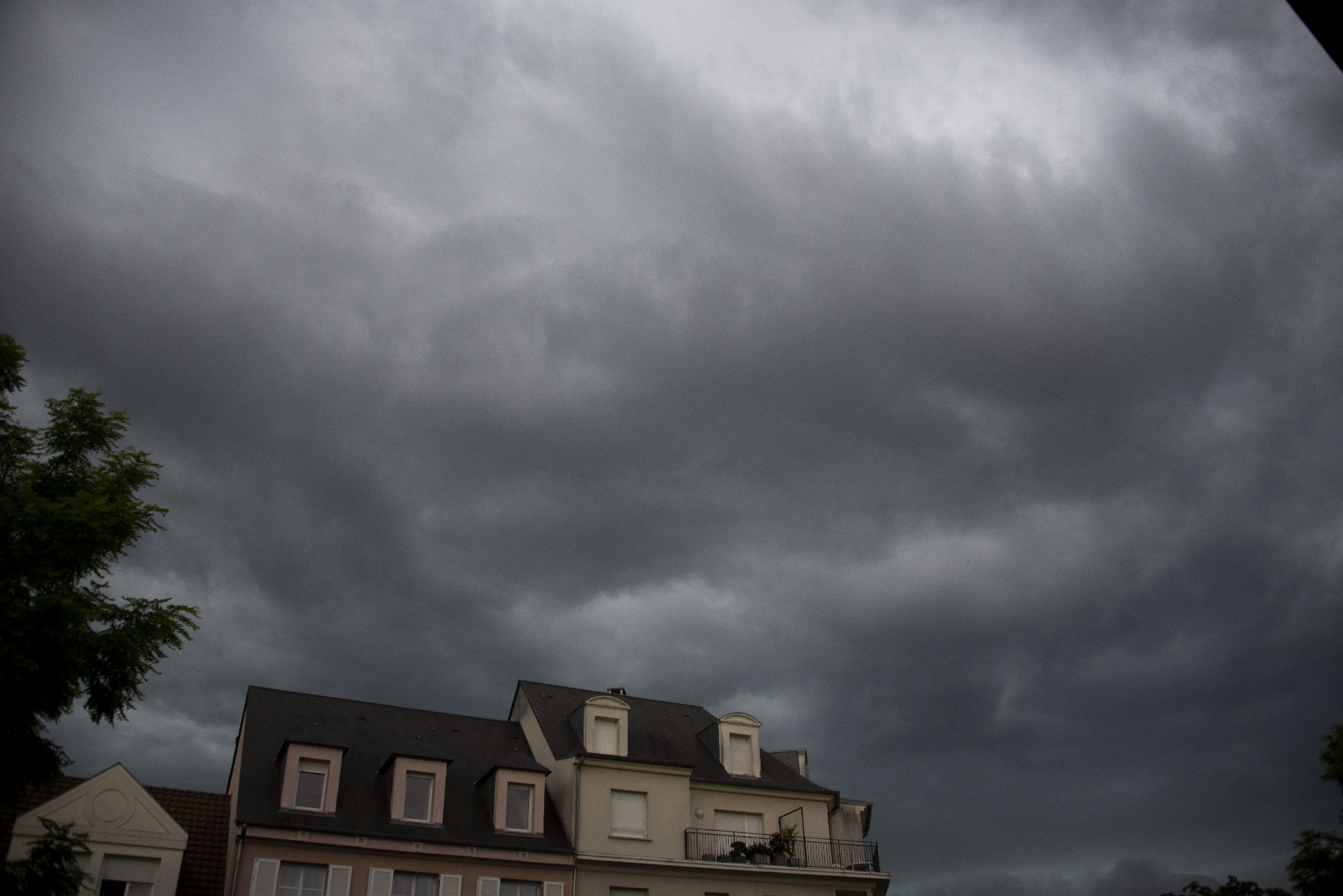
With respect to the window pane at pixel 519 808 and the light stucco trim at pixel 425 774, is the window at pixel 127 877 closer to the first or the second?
the light stucco trim at pixel 425 774

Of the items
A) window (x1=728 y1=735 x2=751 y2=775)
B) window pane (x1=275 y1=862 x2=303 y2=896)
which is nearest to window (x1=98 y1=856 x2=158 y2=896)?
window pane (x1=275 y1=862 x2=303 y2=896)

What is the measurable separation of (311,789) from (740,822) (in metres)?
17.8

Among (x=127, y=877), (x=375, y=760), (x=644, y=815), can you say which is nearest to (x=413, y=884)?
(x=375, y=760)

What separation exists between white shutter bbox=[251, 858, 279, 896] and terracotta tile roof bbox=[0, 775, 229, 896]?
2.12 m

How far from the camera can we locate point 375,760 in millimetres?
36656

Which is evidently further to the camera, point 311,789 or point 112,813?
point 311,789

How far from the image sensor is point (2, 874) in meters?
19.6

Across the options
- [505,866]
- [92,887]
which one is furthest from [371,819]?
[92,887]

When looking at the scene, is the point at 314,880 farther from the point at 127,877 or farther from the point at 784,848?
the point at 784,848

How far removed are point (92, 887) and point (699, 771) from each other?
22.6m

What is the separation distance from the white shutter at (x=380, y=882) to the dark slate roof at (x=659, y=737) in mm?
8634

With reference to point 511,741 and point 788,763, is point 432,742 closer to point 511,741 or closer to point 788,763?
point 511,741

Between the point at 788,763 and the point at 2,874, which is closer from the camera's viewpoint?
the point at 2,874

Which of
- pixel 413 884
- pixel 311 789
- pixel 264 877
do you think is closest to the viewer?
pixel 264 877
